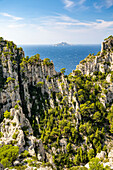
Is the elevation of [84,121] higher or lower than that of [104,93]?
lower

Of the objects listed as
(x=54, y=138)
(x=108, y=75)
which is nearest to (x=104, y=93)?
(x=108, y=75)

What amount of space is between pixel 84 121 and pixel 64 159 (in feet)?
104

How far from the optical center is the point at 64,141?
86.9m

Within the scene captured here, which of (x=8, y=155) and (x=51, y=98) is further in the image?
(x=51, y=98)

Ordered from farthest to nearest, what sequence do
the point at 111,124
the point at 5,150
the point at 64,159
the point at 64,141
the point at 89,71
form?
the point at 89,71 → the point at 111,124 → the point at 64,141 → the point at 64,159 → the point at 5,150

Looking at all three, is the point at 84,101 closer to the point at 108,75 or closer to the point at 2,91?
the point at 108,75

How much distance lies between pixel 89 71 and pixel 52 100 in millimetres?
49151

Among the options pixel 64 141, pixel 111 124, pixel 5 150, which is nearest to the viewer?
pixel 5 150

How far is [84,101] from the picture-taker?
347 feet

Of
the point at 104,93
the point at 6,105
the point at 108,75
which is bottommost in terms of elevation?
the point at 6,105

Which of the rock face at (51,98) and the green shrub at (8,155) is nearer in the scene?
the green shrub at (8,155)

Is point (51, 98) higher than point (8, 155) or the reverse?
higher

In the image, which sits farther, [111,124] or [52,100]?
[52,100]

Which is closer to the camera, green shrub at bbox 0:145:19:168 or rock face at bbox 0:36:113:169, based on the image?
green shrub at bbox 0:145:19:168
